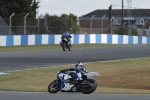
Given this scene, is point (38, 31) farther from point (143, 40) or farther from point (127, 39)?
point (143, 40)

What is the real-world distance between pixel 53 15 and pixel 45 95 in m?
43.5

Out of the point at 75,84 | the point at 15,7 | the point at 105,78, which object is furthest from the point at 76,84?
the point at 15,7

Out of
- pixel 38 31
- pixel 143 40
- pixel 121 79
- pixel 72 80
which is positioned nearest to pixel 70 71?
pixel 72 80

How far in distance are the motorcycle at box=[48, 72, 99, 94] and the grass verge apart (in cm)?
118

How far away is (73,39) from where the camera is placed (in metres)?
51.2

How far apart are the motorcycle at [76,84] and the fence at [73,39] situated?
2784 centimetres

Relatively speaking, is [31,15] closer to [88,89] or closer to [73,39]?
[73,39]

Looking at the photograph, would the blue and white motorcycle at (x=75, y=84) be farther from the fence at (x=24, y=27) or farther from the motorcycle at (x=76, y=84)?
the fence at (x=24, y=27)

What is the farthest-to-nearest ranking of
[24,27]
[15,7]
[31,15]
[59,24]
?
[31,15] → [15,7] → [59,24] → [24,27]

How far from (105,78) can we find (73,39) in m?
30.3

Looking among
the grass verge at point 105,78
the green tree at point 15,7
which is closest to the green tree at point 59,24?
the green tree at point 15,7

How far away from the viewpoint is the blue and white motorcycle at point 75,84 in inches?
562

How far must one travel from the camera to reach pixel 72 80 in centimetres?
1448

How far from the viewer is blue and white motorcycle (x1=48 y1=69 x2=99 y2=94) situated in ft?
46.8
